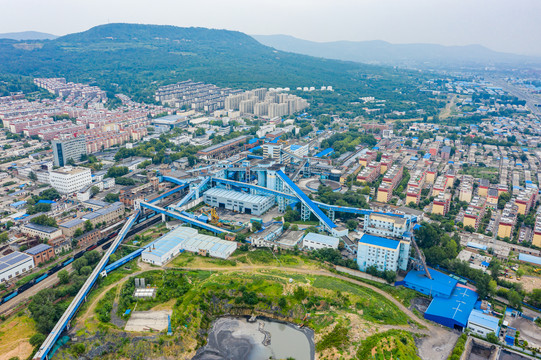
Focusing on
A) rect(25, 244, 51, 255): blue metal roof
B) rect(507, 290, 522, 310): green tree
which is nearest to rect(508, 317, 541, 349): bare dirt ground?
rect(507, 290, 522, 310): green tree

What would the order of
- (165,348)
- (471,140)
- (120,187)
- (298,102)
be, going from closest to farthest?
(165,348) → (120,187) → (471,140) → (298,102)

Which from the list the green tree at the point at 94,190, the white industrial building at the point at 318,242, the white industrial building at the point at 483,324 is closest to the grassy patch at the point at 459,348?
the white industrial building at the point at 483,324

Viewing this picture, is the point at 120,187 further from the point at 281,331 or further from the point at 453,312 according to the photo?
the point at 453,312

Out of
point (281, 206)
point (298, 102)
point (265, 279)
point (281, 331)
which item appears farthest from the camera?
point (298, 102)

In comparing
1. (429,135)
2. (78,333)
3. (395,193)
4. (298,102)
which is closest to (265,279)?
(78,333)

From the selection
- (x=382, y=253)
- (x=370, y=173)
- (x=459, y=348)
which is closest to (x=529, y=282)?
(x=382, y=253)

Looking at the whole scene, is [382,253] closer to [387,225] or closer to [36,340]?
[387,225]

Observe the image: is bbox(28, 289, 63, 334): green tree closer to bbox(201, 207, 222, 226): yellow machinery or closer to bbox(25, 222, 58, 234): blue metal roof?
bbox(25, 222, 58, 234): blue metal roof
